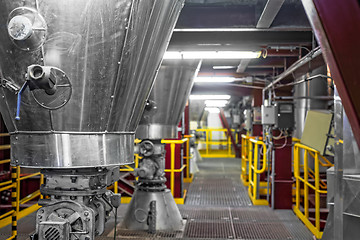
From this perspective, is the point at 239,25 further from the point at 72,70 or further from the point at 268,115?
the point at 72,70

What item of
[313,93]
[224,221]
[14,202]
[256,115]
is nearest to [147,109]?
[14,202]

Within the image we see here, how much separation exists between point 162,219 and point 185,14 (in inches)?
120

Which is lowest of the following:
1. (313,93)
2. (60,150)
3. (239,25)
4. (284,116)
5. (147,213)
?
(147,213)

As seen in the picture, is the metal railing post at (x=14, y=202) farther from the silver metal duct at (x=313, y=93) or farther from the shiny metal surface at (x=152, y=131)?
the silver metal duct at (x=313, y=93)

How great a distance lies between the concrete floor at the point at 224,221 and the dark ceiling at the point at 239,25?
2.76 metres

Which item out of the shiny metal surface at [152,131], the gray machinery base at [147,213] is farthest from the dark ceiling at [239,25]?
the gray machinery base at [147,213]

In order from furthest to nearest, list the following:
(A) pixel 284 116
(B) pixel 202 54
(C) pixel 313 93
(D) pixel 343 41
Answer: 1. (C) pixel 313 93
2. (A) pixel 284 116
3. (B) pixel 202 54
4. (D) pixel 343 41

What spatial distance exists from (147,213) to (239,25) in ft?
10.1

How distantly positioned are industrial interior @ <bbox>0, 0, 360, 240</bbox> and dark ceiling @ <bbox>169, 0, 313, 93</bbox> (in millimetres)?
16

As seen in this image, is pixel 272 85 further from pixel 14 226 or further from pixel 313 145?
pixel 14 226

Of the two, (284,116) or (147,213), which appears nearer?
(147,213)

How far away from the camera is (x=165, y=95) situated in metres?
5.38

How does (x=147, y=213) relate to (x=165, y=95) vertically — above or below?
below

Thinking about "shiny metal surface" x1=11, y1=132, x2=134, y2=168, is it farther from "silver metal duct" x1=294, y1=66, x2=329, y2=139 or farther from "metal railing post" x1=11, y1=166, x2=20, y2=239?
"silver metal duct" x1=294, y1=66, x2=329, y2=139
